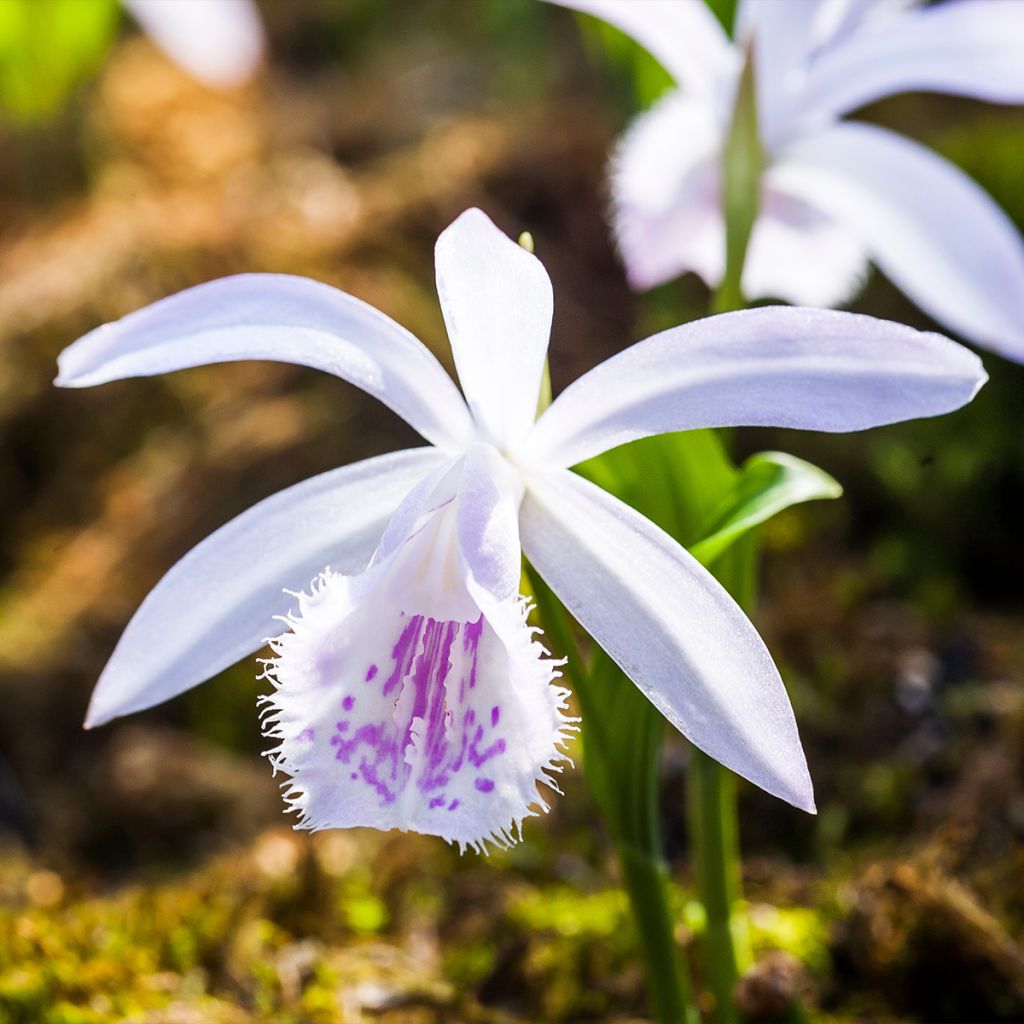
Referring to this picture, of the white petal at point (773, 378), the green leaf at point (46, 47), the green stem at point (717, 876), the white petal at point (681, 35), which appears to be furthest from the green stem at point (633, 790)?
the green leaf at point (46, 47)

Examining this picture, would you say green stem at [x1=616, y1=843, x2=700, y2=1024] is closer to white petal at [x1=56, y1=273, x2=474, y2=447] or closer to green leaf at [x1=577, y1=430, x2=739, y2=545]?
green leaf at [x1=577, y1=430, x2=739, y2=545]

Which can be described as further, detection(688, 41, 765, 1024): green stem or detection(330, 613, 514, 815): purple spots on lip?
detection(688, 41, 765, 1024): green stem

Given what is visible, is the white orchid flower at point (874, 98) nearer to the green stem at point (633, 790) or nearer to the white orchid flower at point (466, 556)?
the white orchid flower at point (466, 556)

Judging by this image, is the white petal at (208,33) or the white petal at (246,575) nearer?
the white petal at (246,575)

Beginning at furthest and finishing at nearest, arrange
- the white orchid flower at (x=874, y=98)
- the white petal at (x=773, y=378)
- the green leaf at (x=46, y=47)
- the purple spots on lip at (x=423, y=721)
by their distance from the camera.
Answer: the green leaf at (x=46, y=47)
the white orchid flower at (x=874, y=98)
the purple spots on lip at (x=423, y=721)
the white petal at (x=773, y=378)

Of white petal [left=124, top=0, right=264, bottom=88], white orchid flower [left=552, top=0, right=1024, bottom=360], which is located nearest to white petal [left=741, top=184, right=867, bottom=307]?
white orchid flower [left=552, top=0, right=1024, bottom=360]

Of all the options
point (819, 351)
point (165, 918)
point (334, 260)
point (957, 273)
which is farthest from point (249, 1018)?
point (334, 260)
